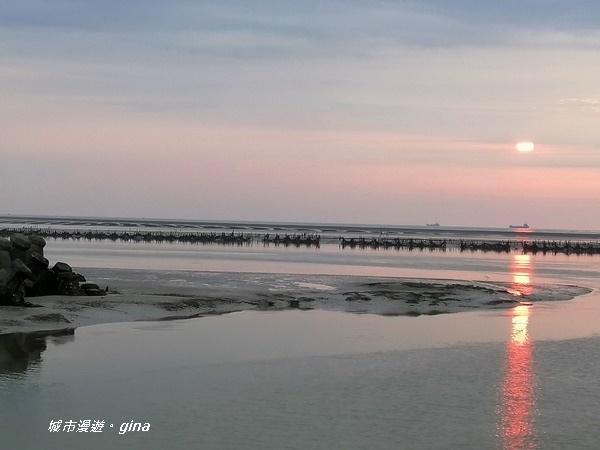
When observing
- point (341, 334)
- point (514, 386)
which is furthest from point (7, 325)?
point (514, 386)

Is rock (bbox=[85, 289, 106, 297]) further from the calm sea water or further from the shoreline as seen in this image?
the calm sea water

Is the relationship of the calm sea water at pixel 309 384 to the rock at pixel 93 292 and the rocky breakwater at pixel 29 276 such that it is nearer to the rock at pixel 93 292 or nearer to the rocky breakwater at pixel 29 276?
the rocky breakwater at pixel 29 276

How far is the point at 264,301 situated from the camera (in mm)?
31203

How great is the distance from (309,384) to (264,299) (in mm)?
15449

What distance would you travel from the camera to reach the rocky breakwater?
945 inches

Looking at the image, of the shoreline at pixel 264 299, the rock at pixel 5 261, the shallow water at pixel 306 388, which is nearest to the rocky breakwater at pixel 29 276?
the rock at pixel 5 261

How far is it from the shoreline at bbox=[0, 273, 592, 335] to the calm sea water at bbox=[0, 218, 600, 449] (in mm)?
1611

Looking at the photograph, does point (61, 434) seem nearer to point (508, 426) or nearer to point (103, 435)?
point (103, 435)

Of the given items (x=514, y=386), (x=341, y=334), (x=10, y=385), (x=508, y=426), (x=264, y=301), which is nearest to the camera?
(x=508, y=426)

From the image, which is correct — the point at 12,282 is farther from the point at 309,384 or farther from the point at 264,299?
the point at 309,384

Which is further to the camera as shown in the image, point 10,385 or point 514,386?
point 514,386

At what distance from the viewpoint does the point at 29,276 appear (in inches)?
979

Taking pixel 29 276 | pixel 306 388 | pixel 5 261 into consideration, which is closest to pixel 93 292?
pixel 29 276

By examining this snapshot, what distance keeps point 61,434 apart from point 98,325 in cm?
1172
